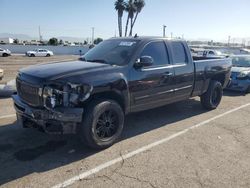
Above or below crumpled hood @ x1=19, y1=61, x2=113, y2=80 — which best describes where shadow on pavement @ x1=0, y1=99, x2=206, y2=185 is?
below

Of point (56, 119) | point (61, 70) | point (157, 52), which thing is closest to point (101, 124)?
point (56, 119)

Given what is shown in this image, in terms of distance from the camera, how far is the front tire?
173 inches

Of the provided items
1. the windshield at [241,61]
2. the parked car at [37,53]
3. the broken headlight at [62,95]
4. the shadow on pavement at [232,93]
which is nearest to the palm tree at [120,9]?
the parked car at [37,53]

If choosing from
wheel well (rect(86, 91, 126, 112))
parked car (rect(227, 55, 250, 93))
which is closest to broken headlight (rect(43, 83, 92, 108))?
wheel well (rect(86, 91, 126, 112))

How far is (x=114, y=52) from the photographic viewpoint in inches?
218

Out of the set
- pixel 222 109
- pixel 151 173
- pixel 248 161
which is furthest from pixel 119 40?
pixel 222 109

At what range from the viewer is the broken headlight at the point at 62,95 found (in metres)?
4.18

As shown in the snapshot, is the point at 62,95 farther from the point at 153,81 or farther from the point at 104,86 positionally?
the point at 153,81

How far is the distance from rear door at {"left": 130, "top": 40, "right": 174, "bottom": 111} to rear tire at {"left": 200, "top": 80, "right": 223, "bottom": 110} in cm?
185

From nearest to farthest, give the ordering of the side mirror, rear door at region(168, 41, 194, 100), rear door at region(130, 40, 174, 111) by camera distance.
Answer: the side mirror < rear door at region(130, 40, 174, 111) < rear door at region(168, 41, 194, 100)

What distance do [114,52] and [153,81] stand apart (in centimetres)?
97

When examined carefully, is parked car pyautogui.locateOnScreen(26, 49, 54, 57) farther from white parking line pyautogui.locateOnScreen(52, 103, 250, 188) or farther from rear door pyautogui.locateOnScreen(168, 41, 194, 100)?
white parking line pyautogui.locateOnScreen(52, 103, 250, 188)

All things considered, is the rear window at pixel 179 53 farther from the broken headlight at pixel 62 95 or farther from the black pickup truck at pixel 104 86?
the broken headlight at pixel 62 95

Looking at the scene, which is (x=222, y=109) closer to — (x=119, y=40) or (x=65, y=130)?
(x=119, y=40)
